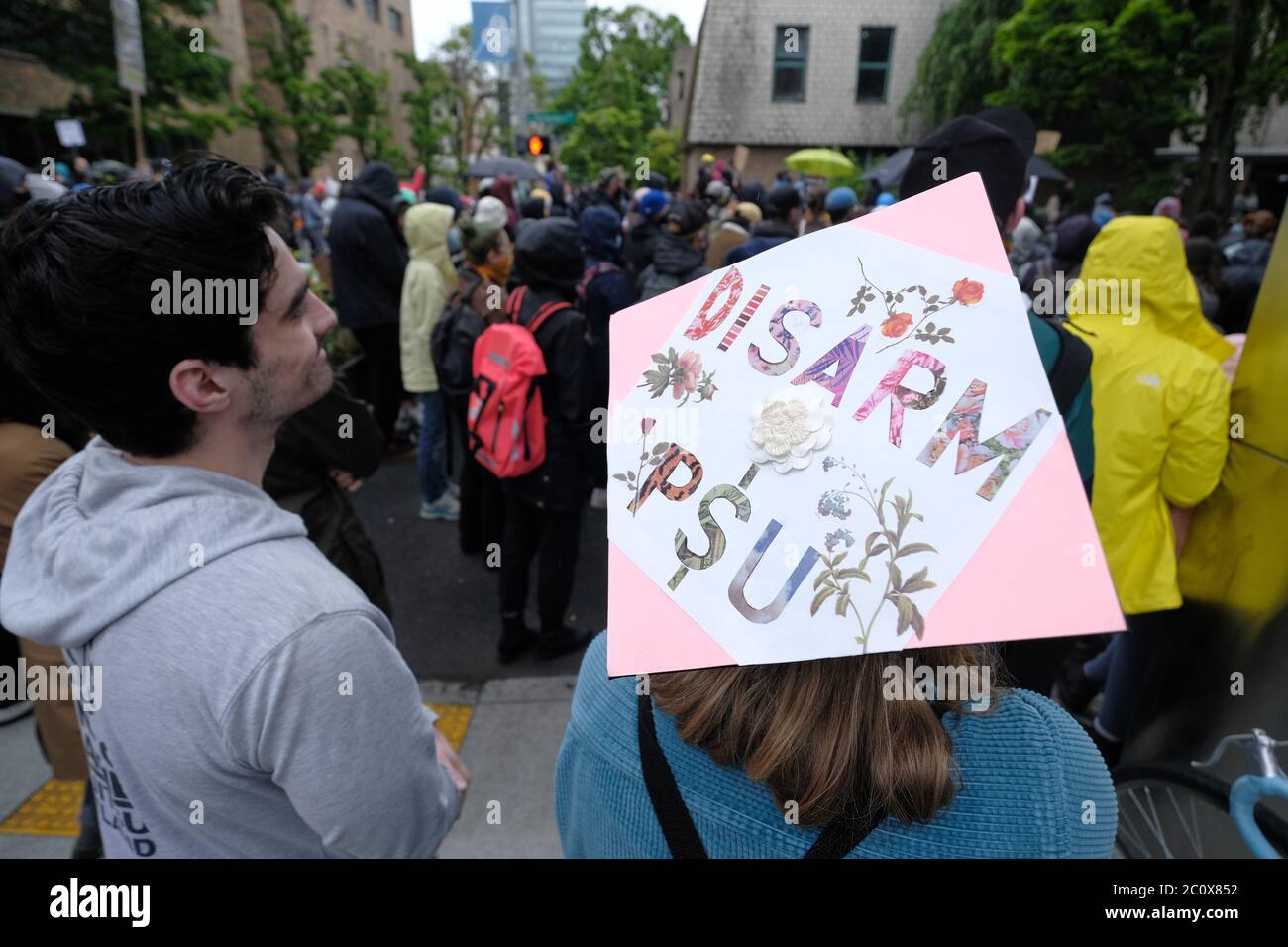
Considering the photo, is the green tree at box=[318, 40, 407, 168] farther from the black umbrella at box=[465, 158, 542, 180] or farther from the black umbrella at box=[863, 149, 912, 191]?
the black umbrella at box=[863, 149, 912, 191]

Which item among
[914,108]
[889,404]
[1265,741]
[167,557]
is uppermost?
[914,108]

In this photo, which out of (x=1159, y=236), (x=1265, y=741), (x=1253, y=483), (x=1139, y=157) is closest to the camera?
(x=1265, y=741)

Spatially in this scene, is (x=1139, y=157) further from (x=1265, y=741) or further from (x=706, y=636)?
(x=706, y=636)

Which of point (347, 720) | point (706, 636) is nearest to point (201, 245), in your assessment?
Answer: point (347, 720)

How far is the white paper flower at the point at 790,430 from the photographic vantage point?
81 cm

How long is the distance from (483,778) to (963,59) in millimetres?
20642

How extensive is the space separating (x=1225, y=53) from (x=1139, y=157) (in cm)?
684

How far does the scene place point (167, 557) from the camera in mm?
1118

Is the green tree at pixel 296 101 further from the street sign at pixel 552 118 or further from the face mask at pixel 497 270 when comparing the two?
the face mask at pixel 497 270

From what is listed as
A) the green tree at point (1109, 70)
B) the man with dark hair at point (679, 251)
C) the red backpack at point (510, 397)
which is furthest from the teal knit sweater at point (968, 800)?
the green tree at point (1109, 70)

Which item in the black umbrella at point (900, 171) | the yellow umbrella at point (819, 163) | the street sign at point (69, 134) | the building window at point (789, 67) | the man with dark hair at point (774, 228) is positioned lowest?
the man with dark hair at point (774, 228)

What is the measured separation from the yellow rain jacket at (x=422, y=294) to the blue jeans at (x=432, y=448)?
11 centimetres

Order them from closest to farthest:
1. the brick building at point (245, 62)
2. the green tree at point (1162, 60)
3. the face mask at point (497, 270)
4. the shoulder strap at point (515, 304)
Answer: the shoulder strap at point (515, 304) → the face mask at point (497, 270) → the green tree at point (1162, 60) → the brick building at point (245, 62)

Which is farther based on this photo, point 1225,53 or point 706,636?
point 1225,53
